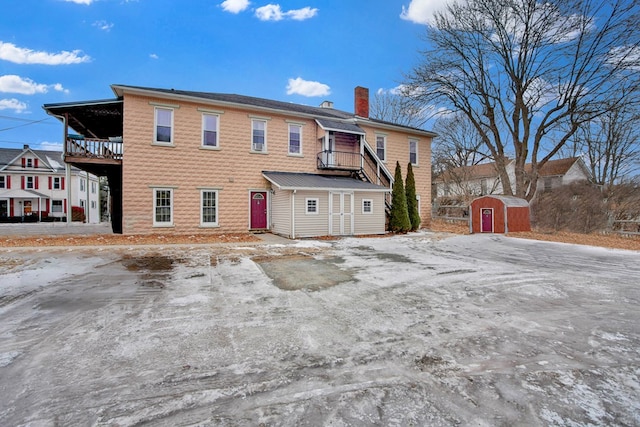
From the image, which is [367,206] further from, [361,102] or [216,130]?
[216,130]

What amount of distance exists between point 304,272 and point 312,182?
343 inches

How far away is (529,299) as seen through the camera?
522 cm

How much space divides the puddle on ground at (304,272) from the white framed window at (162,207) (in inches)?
303

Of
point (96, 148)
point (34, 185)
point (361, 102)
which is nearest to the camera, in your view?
point (96, 148)

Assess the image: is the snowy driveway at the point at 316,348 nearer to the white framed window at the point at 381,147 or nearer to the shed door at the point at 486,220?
the shed door at the point at 486,220

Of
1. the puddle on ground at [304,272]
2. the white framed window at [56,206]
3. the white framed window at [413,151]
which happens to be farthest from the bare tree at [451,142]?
the white framed window at [56,206]

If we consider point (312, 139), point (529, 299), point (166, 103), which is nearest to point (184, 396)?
point (529, 299)

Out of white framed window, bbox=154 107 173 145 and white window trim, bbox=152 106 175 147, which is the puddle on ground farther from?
white framed window, bbox=154 107 173 145

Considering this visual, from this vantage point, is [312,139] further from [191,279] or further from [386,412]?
[386,412]

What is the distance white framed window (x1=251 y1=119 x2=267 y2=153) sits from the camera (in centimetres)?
1612

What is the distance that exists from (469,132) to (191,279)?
32342mm

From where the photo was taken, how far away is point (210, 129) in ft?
50.2

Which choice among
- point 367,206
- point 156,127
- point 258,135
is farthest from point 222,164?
point 367,206

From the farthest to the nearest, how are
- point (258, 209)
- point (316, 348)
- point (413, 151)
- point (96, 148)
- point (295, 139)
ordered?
point (413, 151), point (295, 139), point (258, 209), point (96, 148), point (316, 348)
